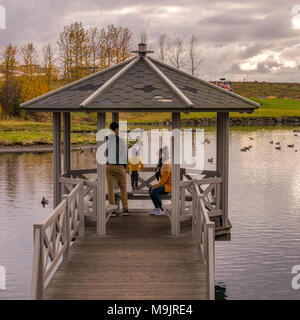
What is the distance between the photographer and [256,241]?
1861 cm

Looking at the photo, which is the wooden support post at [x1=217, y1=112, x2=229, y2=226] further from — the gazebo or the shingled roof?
the shingled roof

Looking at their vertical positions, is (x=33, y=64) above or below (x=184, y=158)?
above

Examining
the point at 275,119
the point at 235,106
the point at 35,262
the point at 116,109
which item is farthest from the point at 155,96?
the point at 275,119

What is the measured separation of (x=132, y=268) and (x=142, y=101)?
150 inches

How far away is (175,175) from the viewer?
42.7 feet

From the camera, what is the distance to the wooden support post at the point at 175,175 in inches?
506

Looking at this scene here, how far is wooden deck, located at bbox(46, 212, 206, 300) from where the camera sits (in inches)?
373

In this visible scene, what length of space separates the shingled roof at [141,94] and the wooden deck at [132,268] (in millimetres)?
2842

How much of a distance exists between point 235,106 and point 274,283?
482 centimetres

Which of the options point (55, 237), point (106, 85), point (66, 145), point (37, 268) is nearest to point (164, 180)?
point (106, 85)

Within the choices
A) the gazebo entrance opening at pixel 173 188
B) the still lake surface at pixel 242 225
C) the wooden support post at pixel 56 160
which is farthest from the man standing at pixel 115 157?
the still lake surface at pixel 242 225

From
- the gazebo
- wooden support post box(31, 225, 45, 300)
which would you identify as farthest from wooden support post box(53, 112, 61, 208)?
wooden support post box(31, 225, 45, 300)

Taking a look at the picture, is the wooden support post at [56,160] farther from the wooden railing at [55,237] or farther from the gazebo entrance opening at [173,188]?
the wooden railing at [55,237]

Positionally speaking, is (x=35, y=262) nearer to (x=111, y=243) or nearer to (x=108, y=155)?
(x=111, y=243)
